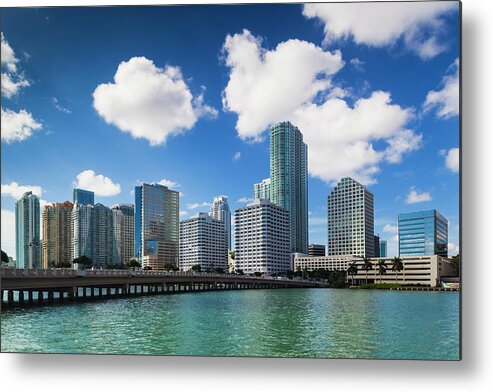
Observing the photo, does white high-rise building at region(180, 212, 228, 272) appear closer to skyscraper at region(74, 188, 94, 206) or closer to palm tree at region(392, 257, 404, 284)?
palm tree at region(392, 257, 404, 284)

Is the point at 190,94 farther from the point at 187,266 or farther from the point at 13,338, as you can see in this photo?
the point at 187,266

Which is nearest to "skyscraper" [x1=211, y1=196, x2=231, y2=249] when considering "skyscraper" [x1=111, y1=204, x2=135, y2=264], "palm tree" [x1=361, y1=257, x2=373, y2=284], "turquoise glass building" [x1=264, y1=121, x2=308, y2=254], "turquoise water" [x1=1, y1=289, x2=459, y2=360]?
"turquoise glass building" [x1=264, y1=121, x2=308, y2=254]

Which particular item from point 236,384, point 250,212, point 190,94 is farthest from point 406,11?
point 250,212

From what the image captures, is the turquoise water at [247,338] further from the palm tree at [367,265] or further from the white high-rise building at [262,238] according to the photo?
the white high-rise building at [262,238]

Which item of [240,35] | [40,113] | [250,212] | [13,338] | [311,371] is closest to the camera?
[311,371]

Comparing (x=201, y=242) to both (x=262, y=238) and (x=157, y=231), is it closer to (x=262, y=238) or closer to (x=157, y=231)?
(x=262, y=238)

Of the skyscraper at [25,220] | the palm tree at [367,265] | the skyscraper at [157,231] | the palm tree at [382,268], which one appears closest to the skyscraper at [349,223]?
the palm tree at [367,265]
